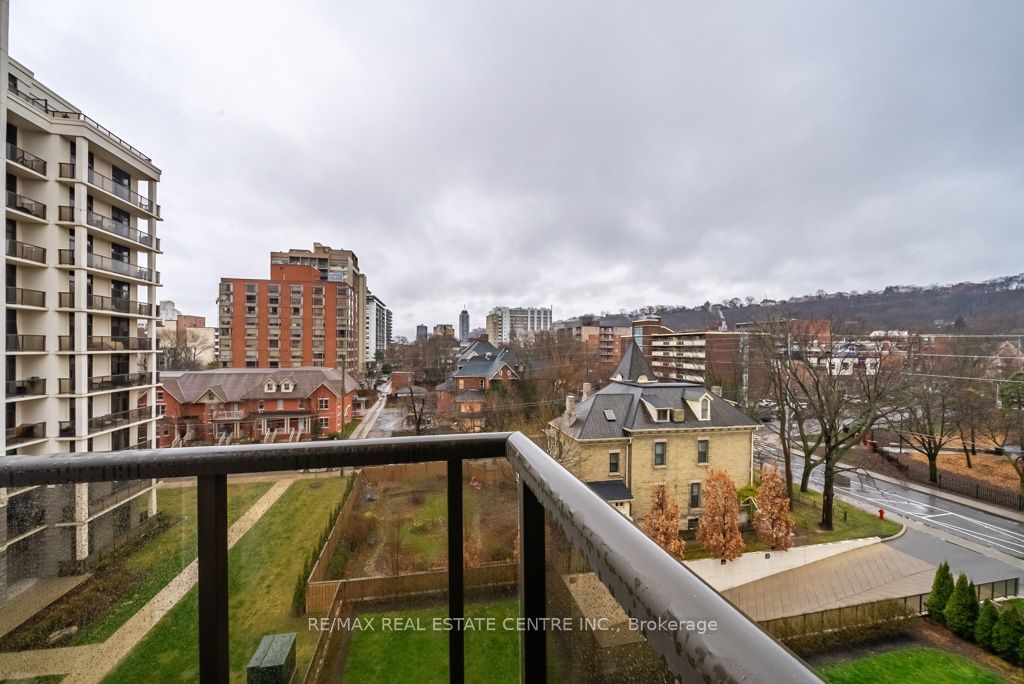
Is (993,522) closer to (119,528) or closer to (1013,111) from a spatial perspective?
(1013,111)

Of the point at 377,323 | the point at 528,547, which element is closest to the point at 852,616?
the point at 528,547

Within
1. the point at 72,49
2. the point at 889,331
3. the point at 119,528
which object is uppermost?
the point at 72,49

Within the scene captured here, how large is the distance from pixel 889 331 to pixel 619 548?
24.7 ft

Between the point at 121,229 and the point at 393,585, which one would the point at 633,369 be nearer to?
the point at 393,585

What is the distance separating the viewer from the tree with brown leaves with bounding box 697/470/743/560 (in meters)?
4.99

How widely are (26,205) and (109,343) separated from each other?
4.30ft

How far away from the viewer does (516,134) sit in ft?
24.2

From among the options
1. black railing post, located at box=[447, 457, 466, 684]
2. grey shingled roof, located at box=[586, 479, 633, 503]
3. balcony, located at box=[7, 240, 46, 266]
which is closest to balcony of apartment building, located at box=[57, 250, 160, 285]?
balcony, located at box=[7, 240, 46, 266]

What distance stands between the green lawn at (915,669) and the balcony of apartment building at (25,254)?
742cm

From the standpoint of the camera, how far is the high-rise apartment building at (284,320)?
10008mm

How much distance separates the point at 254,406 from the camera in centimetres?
288

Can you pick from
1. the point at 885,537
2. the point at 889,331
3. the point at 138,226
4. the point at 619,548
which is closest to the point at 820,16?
the point at 889,331

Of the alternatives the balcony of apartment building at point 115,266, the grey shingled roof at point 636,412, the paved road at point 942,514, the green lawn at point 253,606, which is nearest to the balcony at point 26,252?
the balcony of apartment building at point 115,266

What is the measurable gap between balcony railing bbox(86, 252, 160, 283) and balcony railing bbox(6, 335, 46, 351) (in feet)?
3.51
